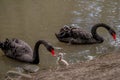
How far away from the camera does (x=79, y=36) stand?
10219 mm

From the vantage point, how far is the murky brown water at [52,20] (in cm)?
930

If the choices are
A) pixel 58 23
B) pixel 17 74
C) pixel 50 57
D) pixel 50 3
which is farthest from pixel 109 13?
pixel 17 74

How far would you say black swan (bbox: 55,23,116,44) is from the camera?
33.3ft

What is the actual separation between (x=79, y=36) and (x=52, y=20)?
2.22 m

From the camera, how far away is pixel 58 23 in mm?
11844

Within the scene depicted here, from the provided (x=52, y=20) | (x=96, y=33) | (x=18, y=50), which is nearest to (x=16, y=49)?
(x=18, y=50)

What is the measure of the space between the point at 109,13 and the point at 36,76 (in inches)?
263

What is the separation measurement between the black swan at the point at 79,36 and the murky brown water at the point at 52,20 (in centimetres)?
17

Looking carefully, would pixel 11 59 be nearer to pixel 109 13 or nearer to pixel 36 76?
pixel 36 76

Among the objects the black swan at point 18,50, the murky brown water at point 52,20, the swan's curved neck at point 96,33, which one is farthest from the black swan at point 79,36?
the black swan at point 18,50

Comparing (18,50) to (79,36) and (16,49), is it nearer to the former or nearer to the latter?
(16,49)

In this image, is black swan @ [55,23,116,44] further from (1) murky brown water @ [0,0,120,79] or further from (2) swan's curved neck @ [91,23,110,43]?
(1) murky brown water @ [0,0,120,79]

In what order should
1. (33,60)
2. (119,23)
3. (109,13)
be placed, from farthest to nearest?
(109,13), (119,23), (33,60)

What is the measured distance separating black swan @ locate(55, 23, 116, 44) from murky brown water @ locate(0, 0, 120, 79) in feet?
0.57
